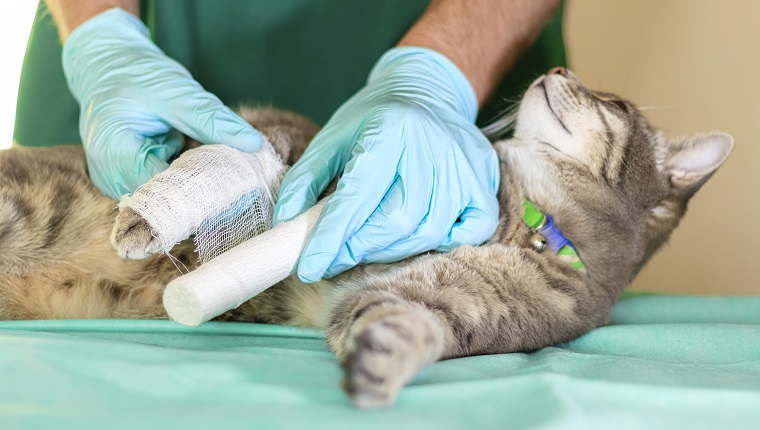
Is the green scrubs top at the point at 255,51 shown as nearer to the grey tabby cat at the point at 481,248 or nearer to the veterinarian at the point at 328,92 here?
the veterinarian at the point at 328,92

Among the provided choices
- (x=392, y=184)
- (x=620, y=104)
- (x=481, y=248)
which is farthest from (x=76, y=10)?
(x=620, y=104)

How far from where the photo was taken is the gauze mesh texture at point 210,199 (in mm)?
1158

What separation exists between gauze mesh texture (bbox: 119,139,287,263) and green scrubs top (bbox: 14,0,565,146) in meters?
0.66

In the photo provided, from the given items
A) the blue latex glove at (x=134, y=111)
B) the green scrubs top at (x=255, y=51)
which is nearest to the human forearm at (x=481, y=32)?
the green scrubs top at (x=255, y=51)

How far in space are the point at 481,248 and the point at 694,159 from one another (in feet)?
2.34

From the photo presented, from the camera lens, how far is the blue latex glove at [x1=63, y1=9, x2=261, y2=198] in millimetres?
1438

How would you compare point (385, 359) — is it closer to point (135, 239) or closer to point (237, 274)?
point (237, 274)

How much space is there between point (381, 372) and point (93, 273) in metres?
0.95

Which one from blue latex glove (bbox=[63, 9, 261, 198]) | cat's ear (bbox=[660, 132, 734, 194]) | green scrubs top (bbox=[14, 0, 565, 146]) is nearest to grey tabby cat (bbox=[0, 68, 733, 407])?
cat's ear (bbox=[660, 132, 734, 194])

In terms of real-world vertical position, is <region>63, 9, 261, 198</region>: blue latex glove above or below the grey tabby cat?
above

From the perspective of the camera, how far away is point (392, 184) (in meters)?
1.33

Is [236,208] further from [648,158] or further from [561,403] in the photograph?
[648,158]

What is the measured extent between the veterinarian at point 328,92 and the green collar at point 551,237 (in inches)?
5.0

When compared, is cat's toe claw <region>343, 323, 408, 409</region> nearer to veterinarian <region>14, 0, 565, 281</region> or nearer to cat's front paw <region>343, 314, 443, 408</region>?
cat's front paw <region>343, 314, 443, 408</region>
